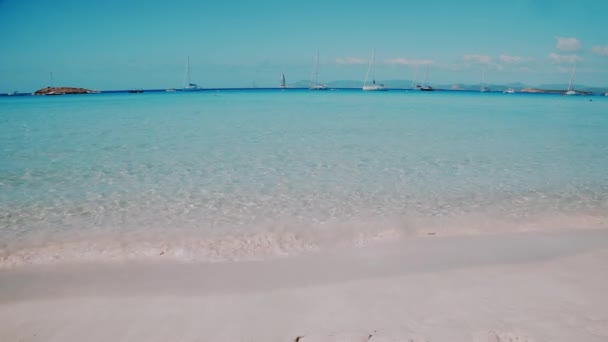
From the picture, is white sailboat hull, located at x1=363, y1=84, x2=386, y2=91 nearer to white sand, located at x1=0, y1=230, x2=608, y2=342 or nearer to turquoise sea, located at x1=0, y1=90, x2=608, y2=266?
turquoise sea, located at x1=0, y1=90, x2=608, y2=266

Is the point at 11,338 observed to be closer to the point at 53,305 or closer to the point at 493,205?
the point at 53,305

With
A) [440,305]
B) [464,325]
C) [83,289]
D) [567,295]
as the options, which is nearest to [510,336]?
[464,325]

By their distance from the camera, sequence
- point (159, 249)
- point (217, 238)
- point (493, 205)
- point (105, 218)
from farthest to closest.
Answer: point (493, 205), point (105, 218), point (217, 238), point (159, 249)

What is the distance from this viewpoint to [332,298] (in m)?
3.86

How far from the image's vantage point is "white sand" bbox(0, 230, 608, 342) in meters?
3.26

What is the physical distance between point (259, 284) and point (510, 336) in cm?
264

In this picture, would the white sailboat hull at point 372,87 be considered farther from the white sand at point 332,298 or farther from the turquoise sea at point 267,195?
the white sand at point 332,298

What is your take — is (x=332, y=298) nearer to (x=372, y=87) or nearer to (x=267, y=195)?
(x=267, y=195)

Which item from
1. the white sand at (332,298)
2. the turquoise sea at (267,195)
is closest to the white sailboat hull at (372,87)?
the turquoise sea at (267,195)

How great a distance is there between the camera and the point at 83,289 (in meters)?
4.14

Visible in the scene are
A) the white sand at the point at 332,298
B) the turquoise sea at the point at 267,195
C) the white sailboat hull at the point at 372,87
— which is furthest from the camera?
the white sailboat hull at the point at 372,87

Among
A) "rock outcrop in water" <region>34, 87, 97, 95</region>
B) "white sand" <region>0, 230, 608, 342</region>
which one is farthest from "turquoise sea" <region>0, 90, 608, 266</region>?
"rock outcrop in water" <region>34, 87, 97, 95</region>

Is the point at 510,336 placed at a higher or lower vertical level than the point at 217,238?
higher

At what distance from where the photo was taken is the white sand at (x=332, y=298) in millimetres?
3262
